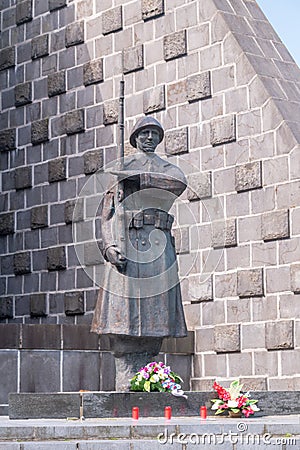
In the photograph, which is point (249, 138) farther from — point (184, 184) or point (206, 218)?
point (184, 184)

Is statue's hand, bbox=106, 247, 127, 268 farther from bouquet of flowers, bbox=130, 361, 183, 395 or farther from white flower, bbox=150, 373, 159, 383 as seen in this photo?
white flower, bbox=150, 373, 159, 383

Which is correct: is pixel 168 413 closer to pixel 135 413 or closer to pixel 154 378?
pixel 135 413

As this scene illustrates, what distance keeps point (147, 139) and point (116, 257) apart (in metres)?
1.16

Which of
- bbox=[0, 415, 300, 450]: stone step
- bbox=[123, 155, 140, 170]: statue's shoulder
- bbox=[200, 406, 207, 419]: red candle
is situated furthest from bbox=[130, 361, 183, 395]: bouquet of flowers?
bbox=[123, 155, 140, 170]: statue's shoulder

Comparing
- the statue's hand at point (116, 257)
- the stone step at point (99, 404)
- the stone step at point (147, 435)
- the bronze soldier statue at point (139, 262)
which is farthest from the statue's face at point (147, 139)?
the stone step at point (147, 435)

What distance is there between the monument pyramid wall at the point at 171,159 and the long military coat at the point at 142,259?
118 centimetres

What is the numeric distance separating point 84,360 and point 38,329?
668 millimetres

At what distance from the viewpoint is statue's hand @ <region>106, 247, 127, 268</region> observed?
→ 1107 centimetres

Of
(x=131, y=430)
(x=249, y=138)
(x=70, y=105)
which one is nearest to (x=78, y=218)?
(x=70, y=105)

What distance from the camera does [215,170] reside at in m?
14.5

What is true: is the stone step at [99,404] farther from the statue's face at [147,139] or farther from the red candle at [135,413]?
the statue's face at [147,139]

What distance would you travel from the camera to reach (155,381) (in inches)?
417

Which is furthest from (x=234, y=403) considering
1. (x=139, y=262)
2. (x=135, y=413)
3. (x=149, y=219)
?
(x=149, y=219)

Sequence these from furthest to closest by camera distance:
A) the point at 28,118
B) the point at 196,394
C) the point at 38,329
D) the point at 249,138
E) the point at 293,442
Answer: the point at 28,118, the point at 249,138, the point at 38,329, the point at 196,394, the point at 293,442
